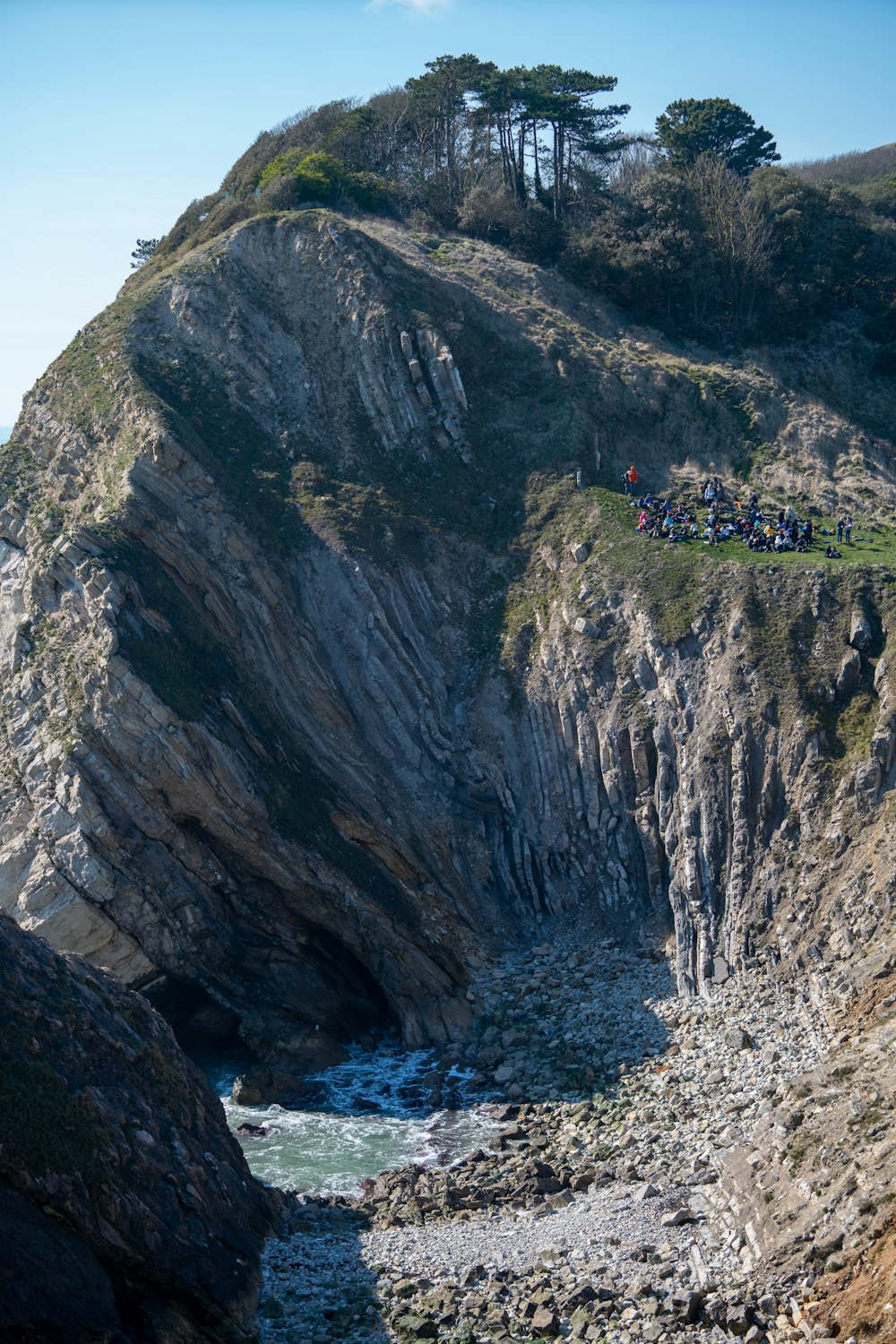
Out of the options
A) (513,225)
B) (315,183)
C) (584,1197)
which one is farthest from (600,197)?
(584,1197)

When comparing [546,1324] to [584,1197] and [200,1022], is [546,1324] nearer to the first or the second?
[584,1197]

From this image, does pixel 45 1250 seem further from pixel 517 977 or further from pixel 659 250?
pixel 659 250

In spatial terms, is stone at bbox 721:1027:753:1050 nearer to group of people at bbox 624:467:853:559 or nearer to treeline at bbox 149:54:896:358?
group of people at bbox 624:467:853:559

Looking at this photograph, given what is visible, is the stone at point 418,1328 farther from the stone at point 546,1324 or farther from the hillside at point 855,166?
the hillside at point 855,166

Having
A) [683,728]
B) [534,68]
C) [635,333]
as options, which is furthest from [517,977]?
[534,68]

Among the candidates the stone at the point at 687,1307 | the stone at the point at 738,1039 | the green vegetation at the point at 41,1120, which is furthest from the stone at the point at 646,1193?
the green vegetation at the point at 41,1120

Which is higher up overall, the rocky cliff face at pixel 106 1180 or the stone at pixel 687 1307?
the rocky cliff face at pixel 106 1180
